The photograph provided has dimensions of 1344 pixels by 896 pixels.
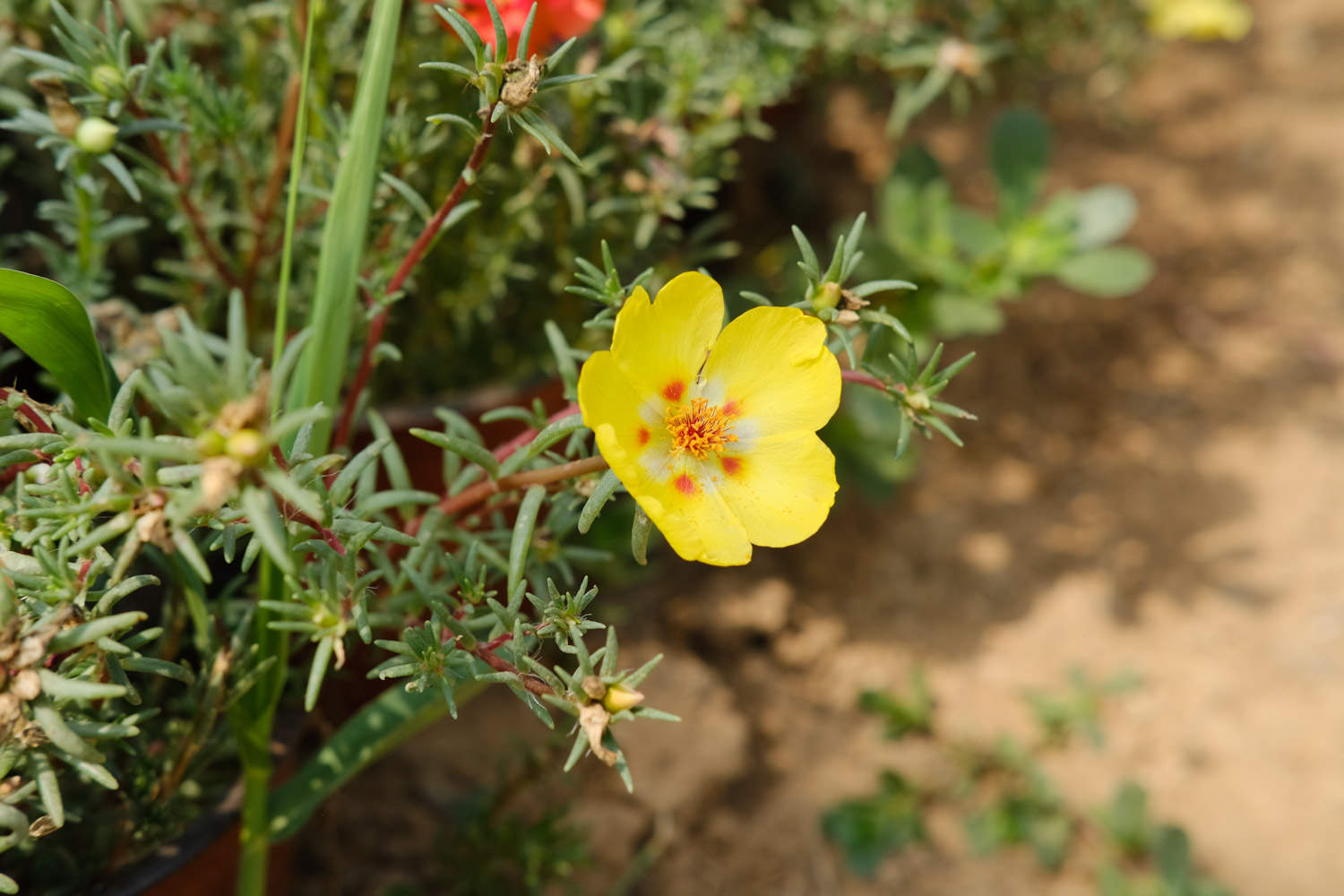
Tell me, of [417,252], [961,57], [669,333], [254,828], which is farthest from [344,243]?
[961,57]

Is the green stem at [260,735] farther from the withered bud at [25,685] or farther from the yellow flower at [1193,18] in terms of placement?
the yellow flower at [1193,18]

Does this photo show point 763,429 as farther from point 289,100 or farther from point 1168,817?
point 1168,817

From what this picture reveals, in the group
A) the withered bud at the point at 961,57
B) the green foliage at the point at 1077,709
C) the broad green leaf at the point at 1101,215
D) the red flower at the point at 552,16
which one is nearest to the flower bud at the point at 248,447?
the red flower at the point at 552,16

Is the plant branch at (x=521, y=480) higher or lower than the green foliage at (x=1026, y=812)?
higher

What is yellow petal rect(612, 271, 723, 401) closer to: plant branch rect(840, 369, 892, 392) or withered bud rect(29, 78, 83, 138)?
plant branch rect(840, 369, 892, 392)

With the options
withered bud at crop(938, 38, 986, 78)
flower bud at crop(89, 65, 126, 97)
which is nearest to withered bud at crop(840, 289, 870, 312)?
flower bud at crop(89, 65, 126, 97)

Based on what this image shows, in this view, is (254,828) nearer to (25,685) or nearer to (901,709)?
(25,685)
